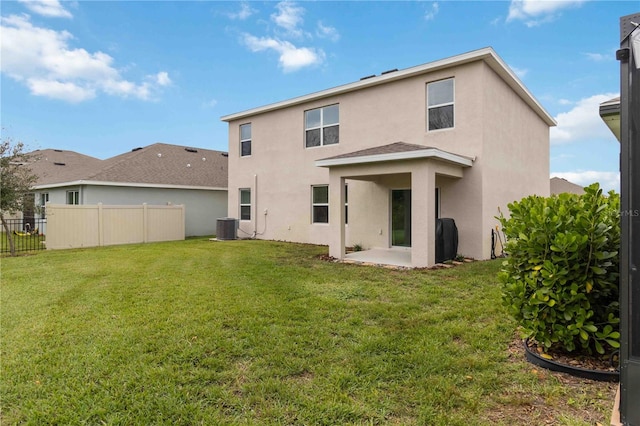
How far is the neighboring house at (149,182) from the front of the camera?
17.1 m

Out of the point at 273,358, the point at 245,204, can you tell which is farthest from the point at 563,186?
the point at 273,358

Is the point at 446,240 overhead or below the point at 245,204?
below

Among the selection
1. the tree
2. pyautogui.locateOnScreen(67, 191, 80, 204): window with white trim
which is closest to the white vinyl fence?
the tree

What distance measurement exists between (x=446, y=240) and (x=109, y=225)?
12842 mm

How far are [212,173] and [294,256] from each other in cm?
1266

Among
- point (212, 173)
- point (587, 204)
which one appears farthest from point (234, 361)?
point (212, 173)

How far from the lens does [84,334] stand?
415 centimetres

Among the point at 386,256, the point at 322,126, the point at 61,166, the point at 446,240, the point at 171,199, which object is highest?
the point at 322,126

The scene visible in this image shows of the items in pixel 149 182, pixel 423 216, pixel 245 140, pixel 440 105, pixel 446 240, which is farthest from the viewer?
pixel 149 182

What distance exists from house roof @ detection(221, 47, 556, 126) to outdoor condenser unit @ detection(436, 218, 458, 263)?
14.5 feet

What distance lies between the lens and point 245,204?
651 inches

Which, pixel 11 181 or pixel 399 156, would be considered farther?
pixel 11 181

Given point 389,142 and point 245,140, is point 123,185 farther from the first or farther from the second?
point 389,142

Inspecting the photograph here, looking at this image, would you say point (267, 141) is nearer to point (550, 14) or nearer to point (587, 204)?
point (550, 14)
